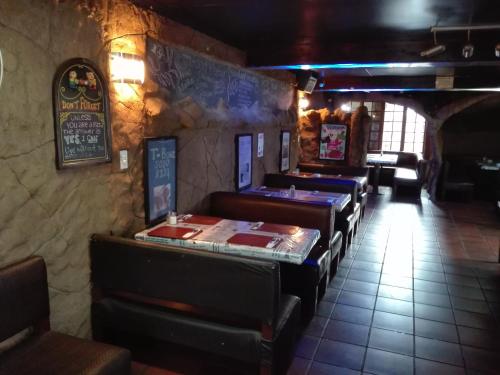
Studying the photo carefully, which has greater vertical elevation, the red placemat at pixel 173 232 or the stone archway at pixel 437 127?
the stone archway at pixel 437 127

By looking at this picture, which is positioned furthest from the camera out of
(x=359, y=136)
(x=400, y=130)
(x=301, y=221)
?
(x=400, y=130)

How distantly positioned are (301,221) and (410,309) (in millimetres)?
1412

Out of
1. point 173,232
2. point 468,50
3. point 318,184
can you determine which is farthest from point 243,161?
point 468,50

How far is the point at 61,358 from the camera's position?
2.20m

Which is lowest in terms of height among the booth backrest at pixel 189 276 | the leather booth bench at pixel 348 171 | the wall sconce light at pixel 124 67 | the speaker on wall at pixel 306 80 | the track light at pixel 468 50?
the booth backrest at pixel 189 276

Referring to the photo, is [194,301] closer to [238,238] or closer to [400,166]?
[238,238]

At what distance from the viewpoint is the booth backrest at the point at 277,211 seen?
4.10m

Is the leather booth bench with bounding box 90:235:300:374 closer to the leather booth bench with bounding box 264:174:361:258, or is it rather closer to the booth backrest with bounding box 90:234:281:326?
the booth backrest with bounding box 90:234:281:326

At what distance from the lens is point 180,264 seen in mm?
2689

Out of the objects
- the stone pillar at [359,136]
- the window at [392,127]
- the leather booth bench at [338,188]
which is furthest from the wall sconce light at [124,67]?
the window at [392,127]

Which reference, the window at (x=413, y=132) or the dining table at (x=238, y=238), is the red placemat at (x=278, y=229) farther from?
the window at (x=413, y=132)

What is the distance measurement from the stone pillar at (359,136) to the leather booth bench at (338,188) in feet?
7.94

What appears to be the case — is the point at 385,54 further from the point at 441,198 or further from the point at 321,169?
the point at 441,198

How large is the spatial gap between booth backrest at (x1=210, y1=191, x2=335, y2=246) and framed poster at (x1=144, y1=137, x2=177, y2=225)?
0.75 m
